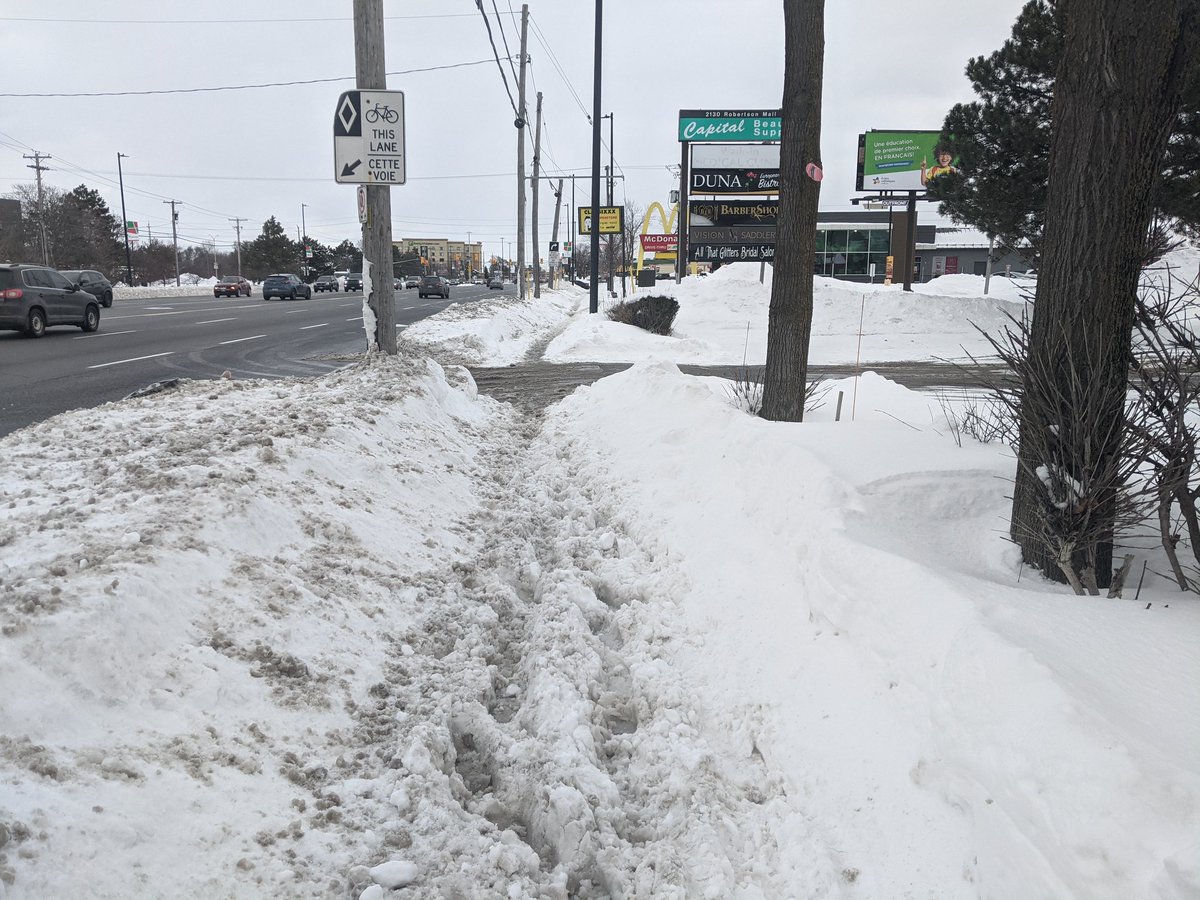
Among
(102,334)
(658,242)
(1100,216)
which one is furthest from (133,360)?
(658,242)

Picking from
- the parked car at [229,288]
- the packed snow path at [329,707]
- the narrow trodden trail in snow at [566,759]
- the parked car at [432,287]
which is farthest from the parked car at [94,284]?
the narrow trodden trail in snow at [566,759]

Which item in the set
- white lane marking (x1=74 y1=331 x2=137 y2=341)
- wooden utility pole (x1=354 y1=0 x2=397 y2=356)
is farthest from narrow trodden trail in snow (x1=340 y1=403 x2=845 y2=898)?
white lane marking (x1=74 y1=331 x2=137 y2=341)

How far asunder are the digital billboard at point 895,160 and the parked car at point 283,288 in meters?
32.0

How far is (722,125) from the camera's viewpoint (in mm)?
30266

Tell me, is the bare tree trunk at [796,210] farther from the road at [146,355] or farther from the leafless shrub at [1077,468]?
the road at [146,355]

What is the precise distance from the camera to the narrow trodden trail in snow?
9.03 feet

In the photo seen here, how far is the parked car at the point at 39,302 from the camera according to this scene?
60.2ft

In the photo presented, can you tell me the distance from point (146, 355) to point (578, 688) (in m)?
15.3

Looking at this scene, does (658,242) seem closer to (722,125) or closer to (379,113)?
(722,125)

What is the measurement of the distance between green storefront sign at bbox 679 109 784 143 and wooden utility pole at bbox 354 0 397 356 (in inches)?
830

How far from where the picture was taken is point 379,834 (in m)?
2.77

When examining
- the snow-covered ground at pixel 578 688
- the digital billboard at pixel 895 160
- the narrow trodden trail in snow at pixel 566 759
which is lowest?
the narrow trodden trail in snow at pixel 566 759

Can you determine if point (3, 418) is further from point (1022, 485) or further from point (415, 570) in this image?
point (1022, 485)

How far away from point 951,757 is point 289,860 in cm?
219
